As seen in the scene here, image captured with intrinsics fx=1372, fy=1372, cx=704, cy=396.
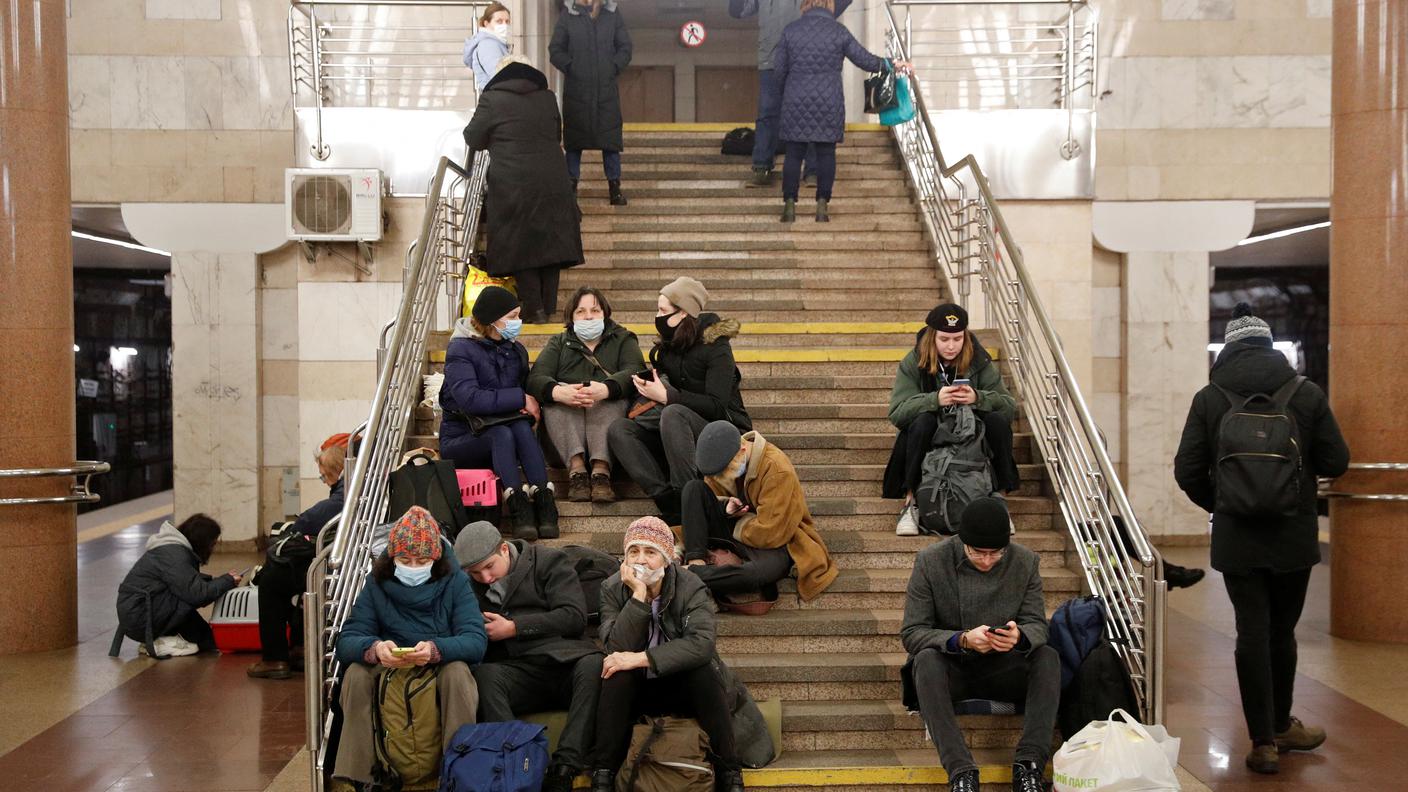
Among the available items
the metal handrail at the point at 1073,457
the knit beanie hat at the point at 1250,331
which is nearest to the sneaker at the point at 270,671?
the metal handrail at the point at 1073,457

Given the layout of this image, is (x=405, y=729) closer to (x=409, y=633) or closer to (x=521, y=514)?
(x=409, y=633)

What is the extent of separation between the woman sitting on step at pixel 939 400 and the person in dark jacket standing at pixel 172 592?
429cm

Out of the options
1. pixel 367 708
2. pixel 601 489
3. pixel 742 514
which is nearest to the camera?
pixel 367 708

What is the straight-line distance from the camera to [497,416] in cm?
739

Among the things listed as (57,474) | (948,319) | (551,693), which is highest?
(948,319)

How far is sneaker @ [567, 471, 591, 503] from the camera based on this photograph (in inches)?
303

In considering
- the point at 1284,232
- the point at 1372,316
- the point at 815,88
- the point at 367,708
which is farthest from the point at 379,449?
the point at 1284,232

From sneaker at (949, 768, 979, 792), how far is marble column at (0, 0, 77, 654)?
20.1 feet

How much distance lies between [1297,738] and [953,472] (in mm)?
2097

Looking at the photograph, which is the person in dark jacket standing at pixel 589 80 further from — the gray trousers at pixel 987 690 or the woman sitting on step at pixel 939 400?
the gray trousers at pixel 987 690

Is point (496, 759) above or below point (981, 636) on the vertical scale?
below

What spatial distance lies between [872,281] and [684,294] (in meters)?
3.30

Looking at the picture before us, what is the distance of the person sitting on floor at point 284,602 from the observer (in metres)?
8.06

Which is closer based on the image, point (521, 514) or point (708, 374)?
point (521, 514)
